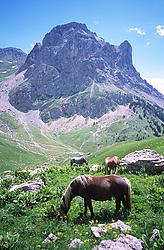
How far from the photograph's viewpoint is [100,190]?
1953 centimetres

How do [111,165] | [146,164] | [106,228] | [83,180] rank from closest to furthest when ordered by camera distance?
[106,228], [83,180], [146,164], [111,165]

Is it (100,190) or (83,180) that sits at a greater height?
(83,180)

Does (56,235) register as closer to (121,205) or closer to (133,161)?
(121,205)

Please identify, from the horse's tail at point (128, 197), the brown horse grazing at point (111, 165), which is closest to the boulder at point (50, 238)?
the horse's tail at point (128, 197)

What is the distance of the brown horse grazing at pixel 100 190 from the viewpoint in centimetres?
1912

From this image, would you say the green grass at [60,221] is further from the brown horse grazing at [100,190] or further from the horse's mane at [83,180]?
the horse's mane at [83,180]

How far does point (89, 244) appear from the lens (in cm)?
1579

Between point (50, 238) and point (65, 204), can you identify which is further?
point (65, 204)

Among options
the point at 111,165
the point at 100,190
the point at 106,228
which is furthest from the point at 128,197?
the point at 111,165

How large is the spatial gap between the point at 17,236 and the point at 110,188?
6056mm

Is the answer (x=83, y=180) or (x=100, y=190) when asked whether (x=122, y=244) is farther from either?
(x=83, y=180)

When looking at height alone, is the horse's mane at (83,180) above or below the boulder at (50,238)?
above

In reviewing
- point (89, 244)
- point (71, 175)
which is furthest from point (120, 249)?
point (71, 175)

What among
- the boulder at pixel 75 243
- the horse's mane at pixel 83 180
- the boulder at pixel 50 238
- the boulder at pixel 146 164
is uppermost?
the horse's mane at pixel 83 180
